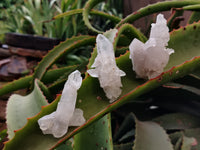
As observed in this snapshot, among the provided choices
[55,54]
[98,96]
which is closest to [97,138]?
[98,96]

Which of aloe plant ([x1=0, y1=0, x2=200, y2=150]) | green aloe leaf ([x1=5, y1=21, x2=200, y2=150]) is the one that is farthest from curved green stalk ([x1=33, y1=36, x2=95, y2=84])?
green aloe leaf ([x1=5, y1=21, x2=200, y2=150])

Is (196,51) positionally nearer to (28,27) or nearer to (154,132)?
(154,132)

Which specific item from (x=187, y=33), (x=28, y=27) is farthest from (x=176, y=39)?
(x=28, y=27)

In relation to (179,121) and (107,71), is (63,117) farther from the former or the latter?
(179,121)

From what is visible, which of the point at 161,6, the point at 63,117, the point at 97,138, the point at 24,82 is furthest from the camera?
the point at 24,82

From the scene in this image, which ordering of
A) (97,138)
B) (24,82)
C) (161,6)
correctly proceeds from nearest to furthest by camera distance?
(97,138) → (161,6) → (24,82)

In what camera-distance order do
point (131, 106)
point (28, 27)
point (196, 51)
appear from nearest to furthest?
point (196, 51), point (131, 106), point (28, 27)

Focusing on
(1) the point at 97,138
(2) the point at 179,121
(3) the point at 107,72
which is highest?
(3) the point at 107,72
